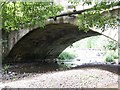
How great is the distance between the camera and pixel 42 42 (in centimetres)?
2372

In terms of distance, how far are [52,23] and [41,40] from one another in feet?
19.4

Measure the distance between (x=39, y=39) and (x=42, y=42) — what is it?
0.92 meters

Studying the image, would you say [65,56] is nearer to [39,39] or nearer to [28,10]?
[39,39]

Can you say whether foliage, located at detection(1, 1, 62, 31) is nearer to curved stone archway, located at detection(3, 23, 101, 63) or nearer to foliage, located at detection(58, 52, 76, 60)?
curved stone archway, located at detection(3, 23, 101, 63)

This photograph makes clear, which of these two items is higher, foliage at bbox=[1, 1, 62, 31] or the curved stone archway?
foliage at bbox=[1, 1, 62, 31]

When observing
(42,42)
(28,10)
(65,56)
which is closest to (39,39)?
(42,42)

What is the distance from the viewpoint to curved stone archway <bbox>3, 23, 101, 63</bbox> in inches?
791

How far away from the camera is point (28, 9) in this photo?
1005 centimetres

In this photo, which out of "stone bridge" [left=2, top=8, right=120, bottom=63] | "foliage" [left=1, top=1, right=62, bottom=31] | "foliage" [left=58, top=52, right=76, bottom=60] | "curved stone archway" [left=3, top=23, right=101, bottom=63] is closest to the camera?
"foliage" [left=1, top=1, right=62, bottom=31]

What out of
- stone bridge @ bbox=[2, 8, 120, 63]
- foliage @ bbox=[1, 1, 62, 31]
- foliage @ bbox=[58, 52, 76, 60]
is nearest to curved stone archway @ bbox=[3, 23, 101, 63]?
stone bridge @ bbox=[2, 8, 120, 63]

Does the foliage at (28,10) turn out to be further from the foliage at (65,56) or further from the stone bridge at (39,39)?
the foliage at (65,56)

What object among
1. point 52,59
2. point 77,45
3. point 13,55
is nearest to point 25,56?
point 13,55

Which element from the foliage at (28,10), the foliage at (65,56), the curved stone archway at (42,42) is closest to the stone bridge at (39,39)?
the curved stone archway at (42,42)

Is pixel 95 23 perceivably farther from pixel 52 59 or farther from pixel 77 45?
pixel 77 45
